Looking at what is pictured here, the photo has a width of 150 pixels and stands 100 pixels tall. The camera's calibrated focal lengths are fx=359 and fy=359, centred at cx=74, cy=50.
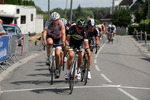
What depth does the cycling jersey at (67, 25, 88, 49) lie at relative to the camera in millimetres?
9701

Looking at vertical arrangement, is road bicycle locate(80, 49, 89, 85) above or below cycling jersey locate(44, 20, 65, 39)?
below

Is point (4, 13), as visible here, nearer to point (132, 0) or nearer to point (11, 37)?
point (11, 37)

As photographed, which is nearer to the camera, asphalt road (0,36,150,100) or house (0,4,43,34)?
asphalt road (0,36,150,100)

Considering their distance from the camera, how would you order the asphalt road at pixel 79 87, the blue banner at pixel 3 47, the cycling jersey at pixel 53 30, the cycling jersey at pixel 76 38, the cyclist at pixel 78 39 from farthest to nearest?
the blue banner at pixel 3 47
the cycling jersey at pixel 53 30
the cycling jersey at pixel 76 38
the cyclist at pixel 78 39
the asphalt road at pixel 79 87

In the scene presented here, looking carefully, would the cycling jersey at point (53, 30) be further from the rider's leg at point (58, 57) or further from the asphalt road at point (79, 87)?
the asphalt road at point (79, 87)

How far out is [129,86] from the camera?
9.99 metres

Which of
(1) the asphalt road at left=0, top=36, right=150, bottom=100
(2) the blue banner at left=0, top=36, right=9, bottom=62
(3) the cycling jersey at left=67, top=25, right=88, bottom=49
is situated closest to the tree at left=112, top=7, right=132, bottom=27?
(2) the blue banner at left=0, top=36, right=9, bottom=62

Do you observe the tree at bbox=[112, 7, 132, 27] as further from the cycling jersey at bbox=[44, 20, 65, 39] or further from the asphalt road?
the cycling jersey at bbox=[44, 20, 65, 39]

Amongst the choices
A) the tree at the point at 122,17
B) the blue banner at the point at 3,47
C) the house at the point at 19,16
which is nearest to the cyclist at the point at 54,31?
the blue banner at the point at 3,47

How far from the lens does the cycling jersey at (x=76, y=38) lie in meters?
9.70

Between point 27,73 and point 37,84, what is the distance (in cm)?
256

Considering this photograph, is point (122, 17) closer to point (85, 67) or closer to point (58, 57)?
→ point (85, 67)

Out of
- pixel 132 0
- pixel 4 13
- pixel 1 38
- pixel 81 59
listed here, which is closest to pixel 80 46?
pixel 81 59

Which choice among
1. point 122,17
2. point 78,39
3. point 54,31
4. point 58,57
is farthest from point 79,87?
point 122,17
